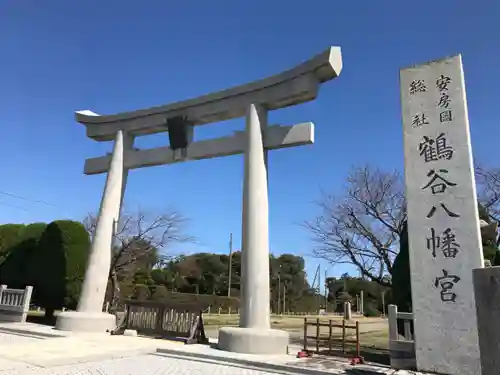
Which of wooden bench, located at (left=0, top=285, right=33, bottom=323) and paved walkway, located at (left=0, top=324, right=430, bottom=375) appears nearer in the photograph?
paved walkway, located at (left=0, top=324, right=430, bottom=375)

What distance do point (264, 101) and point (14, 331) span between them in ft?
28.5

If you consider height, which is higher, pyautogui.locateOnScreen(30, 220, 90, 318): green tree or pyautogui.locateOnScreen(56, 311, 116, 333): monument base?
pyautogui.locateOnScreen(30, 220, 90, 318): green tree

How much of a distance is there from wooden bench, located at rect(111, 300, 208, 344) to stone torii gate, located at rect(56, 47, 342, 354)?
62 centimetres

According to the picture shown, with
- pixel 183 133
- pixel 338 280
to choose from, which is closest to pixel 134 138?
pixel 183 133

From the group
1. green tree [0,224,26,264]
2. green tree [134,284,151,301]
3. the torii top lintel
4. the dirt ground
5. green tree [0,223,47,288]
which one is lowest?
the dirt ground

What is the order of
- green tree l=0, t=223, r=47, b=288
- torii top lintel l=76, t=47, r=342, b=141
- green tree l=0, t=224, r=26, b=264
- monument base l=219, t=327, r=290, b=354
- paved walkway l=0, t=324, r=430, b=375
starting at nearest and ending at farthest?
paved walkway l=0, t=324, r=430, b=375 < monument base l=219, t=327, r=290, b=354 < torii top lintel l=76, t=47, r=342, b=141 < green tree l=0, t=223, r=47, b=288 < green tree l=0, t=224, r=26, b=264

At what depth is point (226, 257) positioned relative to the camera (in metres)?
43.8

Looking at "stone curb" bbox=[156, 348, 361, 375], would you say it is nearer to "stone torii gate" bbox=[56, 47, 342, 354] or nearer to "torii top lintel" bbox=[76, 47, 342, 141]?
"stone torii gate" bbox=[56, 47, 342, 354]

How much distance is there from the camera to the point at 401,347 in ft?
22.6

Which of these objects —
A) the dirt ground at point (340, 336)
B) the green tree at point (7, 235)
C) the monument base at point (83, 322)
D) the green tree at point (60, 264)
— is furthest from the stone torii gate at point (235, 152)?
the green tree at point (7, 235)

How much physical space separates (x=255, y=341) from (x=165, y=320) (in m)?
3.23

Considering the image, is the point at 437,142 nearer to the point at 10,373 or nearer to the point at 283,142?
the point at 283,142

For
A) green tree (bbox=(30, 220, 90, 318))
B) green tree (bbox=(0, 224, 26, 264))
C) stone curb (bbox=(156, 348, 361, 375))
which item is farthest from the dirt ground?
green tree (bbox=(0, 224, 26, 264))

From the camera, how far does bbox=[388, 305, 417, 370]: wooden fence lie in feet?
22.2
